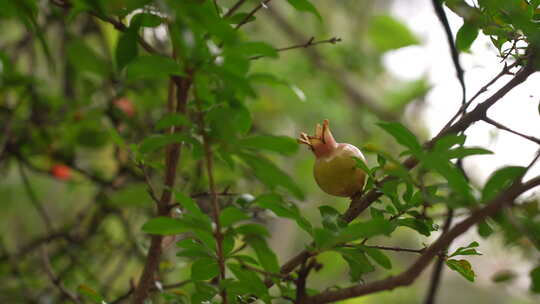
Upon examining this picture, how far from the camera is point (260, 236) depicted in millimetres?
396

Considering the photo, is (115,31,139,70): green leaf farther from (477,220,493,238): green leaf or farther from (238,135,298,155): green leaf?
(477,220,493,238): green leaf

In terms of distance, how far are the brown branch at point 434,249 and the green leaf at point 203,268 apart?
87 mm

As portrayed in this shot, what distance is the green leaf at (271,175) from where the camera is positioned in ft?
1.18

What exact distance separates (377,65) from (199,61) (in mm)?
1482

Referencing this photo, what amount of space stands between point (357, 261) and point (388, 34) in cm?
130

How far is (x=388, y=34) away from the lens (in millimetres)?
1631

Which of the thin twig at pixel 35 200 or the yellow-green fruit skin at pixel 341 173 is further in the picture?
the thin twig at pixel 35 200

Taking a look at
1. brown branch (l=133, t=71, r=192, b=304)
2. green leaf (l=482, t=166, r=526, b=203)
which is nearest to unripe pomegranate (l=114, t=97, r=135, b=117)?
brown branch (l=133, t=71, r=192, b=304)

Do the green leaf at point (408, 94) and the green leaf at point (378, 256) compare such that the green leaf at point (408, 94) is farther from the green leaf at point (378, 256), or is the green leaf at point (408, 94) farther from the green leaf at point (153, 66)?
the green leaf at point (153, 66)

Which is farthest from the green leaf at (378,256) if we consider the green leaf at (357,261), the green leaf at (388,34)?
the green leaf at (388,34)

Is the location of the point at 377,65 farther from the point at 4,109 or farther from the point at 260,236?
the point at 260,236

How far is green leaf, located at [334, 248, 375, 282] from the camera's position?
0.43 metres

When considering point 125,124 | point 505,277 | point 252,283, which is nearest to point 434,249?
point 252,283

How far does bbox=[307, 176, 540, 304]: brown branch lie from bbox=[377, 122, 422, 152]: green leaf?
0.06m
